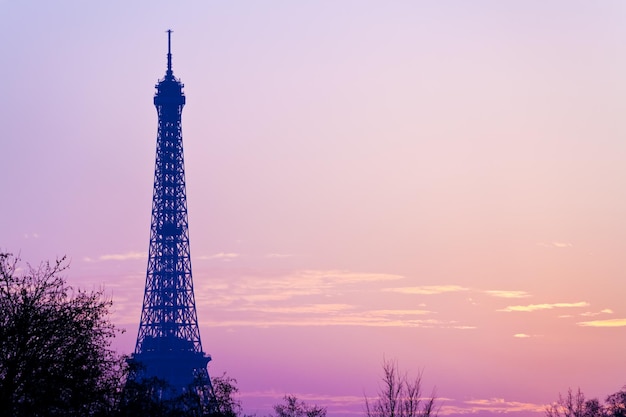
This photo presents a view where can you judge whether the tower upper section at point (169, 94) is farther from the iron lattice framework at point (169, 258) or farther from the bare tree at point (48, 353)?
the bare tree at point (48, 353)

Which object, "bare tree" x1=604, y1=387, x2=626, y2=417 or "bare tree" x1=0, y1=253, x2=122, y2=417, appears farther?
"bare tree" x1=604, y1=387, x2=626, y2=417

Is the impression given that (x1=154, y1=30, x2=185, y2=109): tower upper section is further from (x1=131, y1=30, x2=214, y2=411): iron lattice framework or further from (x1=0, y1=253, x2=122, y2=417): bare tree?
(x1=0, y1=253, x2=122, y2=417): bare tree

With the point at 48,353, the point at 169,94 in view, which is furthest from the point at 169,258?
the point at 48,353

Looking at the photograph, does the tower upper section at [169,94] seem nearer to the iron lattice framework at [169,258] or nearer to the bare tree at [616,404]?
the iron lattice framework at [169,258]

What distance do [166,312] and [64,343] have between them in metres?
100

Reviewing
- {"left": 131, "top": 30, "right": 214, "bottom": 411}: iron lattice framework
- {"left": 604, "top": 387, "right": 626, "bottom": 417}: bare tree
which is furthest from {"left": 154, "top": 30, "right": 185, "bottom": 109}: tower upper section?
{"left": 604, "top": 387, "right": 626, "bottom": 417}: bare tree

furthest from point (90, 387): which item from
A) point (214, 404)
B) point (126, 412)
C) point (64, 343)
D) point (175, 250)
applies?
point (175, 250)

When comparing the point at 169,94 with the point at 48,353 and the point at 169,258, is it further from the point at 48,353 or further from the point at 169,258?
the point at 48,353

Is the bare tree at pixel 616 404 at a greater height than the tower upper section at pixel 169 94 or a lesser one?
lesser

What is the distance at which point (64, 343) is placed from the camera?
144 ft

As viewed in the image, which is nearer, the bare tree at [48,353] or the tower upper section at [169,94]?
the bare tree at [48,353]

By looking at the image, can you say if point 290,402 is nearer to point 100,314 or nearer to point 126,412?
point 126,412

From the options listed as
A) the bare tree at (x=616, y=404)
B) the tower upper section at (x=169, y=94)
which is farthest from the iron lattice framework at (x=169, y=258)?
the bare tree at (x=616, y=404)

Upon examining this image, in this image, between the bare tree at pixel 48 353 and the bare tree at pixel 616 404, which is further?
the bare tree at pixel 616 404
